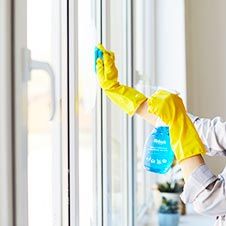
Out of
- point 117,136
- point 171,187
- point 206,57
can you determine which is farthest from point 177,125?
point 206,57

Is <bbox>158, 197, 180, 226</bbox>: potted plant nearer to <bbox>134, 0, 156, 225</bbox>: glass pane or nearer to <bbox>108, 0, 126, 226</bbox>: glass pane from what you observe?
<bbox>134, 0, 156, 225</bbox>: glass pane

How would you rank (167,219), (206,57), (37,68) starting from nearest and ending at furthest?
(37,68), (167,219), (206,57)

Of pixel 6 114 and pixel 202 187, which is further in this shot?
pixel 202 187

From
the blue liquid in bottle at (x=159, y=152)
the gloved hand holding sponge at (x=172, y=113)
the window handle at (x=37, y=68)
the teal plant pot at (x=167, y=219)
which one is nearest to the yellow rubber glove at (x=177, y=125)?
the gloved hand holding sponge at (x=172, y=113)

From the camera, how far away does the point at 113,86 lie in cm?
115

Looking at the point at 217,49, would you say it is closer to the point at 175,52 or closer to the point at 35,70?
the point at 175,52

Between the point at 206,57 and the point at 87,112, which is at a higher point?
the point at 206,57

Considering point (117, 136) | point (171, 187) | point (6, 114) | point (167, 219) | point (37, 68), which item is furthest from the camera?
point (171, 187)

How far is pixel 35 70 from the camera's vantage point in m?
0.85

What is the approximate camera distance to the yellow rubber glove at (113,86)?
1127mm

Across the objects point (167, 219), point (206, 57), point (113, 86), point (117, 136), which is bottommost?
point (167, 219)

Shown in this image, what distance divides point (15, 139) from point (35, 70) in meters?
0.19

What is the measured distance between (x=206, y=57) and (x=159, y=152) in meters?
1.87

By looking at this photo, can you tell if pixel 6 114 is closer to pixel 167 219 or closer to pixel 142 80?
pixel 167 219
